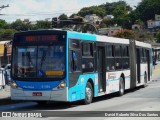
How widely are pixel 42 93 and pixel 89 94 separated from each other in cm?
243

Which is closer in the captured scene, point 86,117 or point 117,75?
point 86,117

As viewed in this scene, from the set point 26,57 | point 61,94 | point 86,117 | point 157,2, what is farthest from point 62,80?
point 157,2

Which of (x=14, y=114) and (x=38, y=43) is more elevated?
(x=38, y=43)

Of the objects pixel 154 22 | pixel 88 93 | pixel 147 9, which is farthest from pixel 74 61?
pixel 154 22

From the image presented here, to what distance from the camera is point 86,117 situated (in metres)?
13.0

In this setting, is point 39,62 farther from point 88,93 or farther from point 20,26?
point 20,26

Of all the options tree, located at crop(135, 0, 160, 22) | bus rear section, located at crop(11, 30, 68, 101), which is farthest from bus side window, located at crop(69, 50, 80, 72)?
tree, located at crop(135, 0, 160, 22)

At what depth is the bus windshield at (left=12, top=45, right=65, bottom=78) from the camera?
621 inches

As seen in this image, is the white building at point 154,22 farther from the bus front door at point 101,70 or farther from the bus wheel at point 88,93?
the bus wheel at point 88,93

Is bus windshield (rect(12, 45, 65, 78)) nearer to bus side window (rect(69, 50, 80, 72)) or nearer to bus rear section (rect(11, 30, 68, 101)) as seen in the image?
bus rear section (rect(11, 30, 68, 101))

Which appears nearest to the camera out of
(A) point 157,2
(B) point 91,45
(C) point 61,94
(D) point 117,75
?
(C) point 61,94

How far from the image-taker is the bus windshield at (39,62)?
1577cm

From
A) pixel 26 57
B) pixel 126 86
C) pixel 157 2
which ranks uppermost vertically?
pixel 157 2

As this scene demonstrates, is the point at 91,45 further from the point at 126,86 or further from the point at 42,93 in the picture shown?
the point at 126,86
